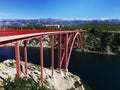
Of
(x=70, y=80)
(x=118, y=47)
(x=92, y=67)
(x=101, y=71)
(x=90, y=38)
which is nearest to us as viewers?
(x=70, y=80)

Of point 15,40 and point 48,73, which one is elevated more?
point 15,40

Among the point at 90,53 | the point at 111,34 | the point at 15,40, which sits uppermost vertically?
the point at 15,40

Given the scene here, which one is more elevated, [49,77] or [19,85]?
[19,85]

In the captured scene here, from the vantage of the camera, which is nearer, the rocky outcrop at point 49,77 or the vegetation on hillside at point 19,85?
the vegetation on hillside at point 19,85

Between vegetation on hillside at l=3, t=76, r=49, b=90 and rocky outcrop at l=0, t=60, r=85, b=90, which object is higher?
vegetation on hillside at l=3, t=76, r=49, b=90

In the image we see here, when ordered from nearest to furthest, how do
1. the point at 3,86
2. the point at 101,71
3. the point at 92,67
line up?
1. the point at 3,86
2. the point at 101,71
3. the point at 92,67

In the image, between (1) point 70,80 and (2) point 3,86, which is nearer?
(2) point 3,86

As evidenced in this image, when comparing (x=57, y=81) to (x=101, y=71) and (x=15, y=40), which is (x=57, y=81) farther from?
(x=101, y=71)

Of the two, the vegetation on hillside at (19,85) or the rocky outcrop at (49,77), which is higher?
the vegetation on hillside at (19,85)

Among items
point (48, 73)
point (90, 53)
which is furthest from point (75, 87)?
point (90, 53)

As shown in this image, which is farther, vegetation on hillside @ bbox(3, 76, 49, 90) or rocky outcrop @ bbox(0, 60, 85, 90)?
rocky outcrop @ bbox(0, 60, 85, 90)

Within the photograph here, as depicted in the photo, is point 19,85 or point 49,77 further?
point 49,77
